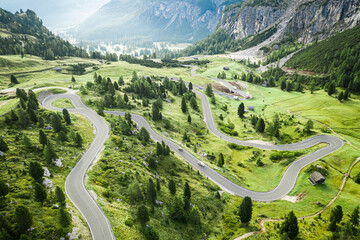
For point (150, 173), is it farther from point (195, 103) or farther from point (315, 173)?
point (195, 103)

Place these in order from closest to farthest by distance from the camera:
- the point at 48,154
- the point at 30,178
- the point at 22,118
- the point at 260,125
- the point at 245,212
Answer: the point at 30,178 → the point at 48,154 → the point at 245,212 → the point at 22,118 → the point at 260,125

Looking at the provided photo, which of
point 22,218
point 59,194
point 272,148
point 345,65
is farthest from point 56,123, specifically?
point 345,65

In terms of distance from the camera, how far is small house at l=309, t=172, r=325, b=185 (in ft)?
224

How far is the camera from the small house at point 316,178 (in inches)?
2685

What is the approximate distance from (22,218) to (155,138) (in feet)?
211

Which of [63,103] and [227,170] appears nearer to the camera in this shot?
[227,170]

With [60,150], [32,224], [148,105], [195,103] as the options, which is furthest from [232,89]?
[32,224]

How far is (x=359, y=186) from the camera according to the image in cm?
6506

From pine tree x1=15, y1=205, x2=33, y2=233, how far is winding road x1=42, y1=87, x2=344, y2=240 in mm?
10471

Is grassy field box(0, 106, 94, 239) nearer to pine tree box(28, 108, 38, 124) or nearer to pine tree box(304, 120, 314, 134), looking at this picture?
pine tree box(28, 108, 38, 124)

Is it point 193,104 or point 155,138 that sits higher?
point 193,104

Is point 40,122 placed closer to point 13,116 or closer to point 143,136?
point 13,116

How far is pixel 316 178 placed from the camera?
6888 centimetres

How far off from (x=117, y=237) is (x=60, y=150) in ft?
121
